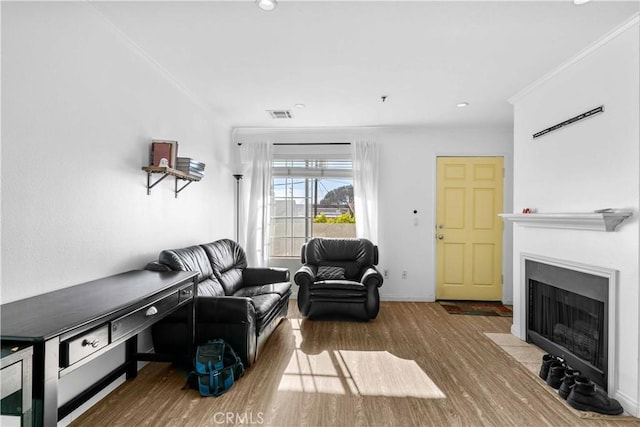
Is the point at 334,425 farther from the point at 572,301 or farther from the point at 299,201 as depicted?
the point at 299,201

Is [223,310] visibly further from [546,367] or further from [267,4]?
[546,367]

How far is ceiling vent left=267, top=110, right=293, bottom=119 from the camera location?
439 cm

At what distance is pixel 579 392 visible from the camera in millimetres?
2324

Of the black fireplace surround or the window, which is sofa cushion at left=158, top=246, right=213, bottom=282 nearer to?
the window

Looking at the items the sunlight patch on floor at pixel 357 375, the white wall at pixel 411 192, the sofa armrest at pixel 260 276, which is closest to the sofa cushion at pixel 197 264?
the sofa armrest at pixel 260 276

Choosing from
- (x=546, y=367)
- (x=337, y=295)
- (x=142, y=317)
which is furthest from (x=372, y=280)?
(x=142, y=317)

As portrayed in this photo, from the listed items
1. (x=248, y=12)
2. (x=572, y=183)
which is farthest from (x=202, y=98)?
(x=572, y=183)

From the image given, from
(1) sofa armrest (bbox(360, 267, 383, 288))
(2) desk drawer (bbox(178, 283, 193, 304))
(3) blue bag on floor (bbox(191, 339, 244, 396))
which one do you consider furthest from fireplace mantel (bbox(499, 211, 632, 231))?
(2) desk drawer (bbox(178, 283, 193, 304))

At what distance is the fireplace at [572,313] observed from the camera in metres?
2.52

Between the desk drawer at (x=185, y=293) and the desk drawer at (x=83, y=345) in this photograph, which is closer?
the desk drawer at (x=83, y=345)

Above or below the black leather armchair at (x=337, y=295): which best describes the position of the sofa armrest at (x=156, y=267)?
above

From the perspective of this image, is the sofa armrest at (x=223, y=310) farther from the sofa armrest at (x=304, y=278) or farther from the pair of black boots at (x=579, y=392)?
the pair of black boots at (x=579, y=392)

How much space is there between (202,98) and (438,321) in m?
3.69

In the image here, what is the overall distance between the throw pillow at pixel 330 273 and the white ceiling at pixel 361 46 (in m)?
2.00
